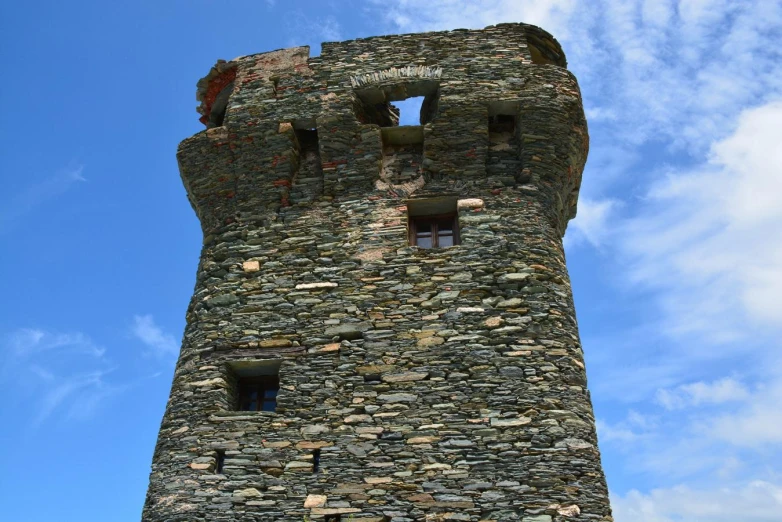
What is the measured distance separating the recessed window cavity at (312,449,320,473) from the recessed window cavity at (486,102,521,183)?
12.7 feet

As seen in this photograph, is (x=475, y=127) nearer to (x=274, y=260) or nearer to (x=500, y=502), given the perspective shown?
(x=274, y=260)

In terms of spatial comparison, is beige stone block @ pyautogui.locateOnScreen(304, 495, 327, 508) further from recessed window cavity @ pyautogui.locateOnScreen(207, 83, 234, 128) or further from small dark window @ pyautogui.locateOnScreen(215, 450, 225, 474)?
recessed window cavity @ pyautogui.locateOnScreen(207, 83, 234, 128)

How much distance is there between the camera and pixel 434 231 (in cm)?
854

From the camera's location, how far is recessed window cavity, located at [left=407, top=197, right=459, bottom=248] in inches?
332

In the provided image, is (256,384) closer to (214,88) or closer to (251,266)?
(251,266)

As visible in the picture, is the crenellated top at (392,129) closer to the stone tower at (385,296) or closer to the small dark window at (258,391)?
the stone tower at (385,296)

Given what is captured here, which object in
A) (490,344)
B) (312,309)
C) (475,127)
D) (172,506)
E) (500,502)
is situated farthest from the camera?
(475,127)

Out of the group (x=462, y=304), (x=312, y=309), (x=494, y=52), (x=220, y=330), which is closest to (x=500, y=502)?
(x=462, y=304)

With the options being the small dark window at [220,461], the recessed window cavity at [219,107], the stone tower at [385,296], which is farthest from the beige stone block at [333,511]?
the recessed window cavity at [219,107]

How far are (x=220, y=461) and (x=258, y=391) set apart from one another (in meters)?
0.98

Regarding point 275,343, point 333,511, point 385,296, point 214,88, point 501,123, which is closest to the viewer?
point 333,511

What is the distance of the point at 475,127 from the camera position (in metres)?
8.73

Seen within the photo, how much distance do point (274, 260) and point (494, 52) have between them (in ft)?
12.8

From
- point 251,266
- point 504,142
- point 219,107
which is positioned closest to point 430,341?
point 251,266
